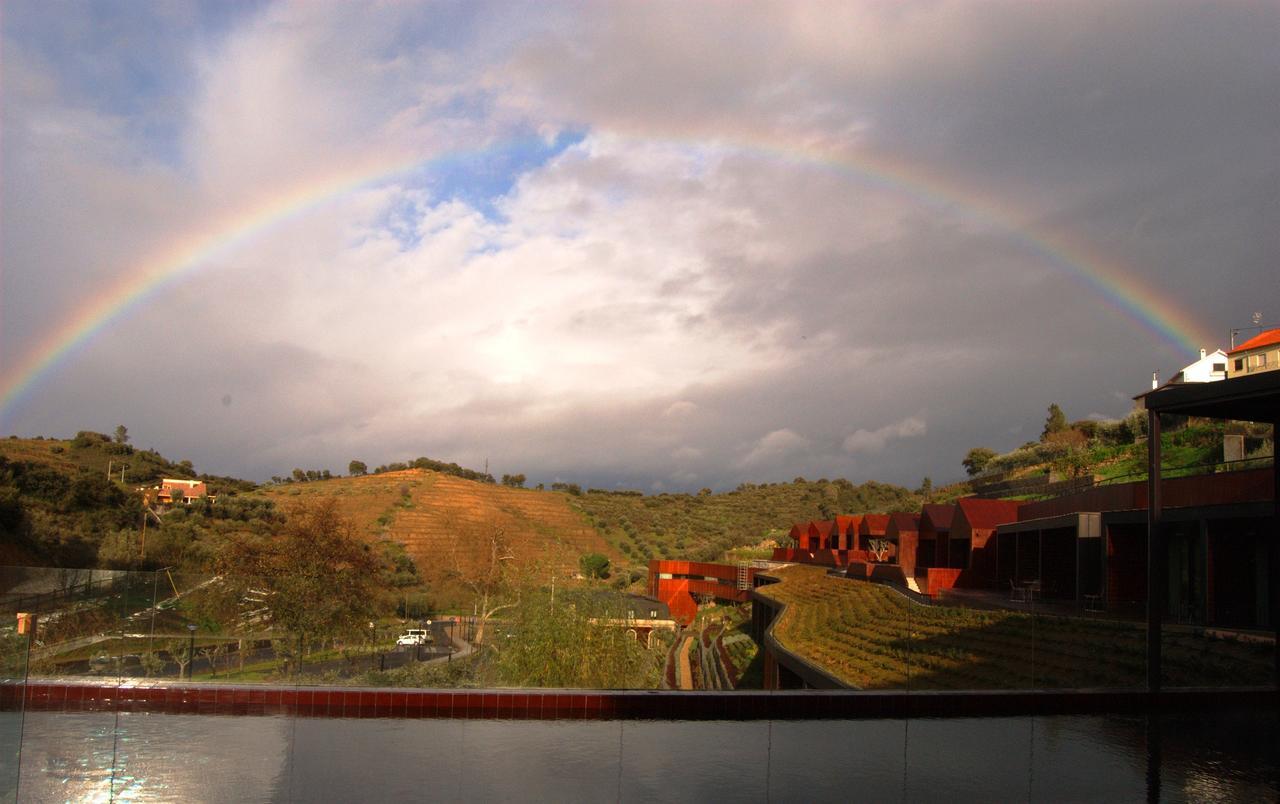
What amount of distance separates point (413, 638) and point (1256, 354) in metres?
48.2

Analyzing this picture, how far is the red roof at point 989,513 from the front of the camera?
3616 cm

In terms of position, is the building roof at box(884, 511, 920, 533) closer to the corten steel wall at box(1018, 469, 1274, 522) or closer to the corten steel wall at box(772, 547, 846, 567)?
the corten steel wall at box(772, 547, 846, 567)

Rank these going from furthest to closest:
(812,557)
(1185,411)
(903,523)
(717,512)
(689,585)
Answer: (717,512) < (689,585) < (812,557) < (903,523) < (1185,411)

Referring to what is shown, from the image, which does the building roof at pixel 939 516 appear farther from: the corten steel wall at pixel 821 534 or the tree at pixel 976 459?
the tree at pixel 976 459

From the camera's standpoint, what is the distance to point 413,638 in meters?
12.6

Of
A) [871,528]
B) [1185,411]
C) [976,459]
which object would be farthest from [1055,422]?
[1185,411]

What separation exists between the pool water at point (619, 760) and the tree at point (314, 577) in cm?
312

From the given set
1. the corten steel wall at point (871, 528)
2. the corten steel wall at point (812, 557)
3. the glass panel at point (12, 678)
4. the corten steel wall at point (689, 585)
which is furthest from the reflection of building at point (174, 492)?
the glass panel at point (12, 678)

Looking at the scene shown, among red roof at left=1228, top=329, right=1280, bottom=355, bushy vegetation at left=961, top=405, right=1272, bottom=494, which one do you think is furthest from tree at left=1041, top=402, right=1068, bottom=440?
red roof at left=1228, top=329, right=1280, bottom=355

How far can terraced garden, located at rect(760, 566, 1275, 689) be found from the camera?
43.2ft

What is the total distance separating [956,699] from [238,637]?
710 centimetres

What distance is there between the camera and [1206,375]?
5194 cm

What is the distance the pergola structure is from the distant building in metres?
39.8

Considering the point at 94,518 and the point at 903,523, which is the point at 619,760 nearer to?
the point at 903,523
